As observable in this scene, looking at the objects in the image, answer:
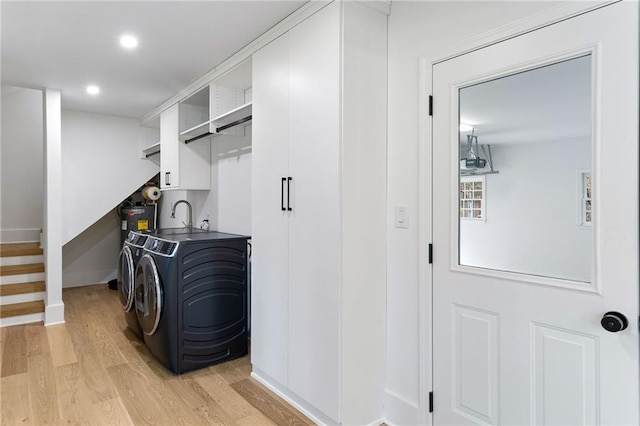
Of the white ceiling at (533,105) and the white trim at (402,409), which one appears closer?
the white ceiling at (533,105)

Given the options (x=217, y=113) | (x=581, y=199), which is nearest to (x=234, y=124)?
(x=217, y=113)

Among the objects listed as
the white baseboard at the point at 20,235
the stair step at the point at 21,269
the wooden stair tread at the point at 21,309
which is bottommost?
the wooden stair tread at the point at 21,309

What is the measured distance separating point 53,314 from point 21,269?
0.86 m

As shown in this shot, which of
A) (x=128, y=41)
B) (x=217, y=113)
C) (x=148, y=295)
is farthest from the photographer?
(x=217, y=113)

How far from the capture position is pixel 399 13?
82.9 inches

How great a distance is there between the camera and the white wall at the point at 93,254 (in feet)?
18.1

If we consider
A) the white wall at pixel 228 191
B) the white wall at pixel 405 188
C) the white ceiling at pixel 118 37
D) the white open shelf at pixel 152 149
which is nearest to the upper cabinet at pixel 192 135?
the white wall at pixel 228 191

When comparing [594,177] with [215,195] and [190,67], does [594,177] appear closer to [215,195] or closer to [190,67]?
[190,67]

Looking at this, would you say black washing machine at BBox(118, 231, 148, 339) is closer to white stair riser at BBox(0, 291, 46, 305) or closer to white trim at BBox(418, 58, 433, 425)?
white stair riser at BBox(0, 291, 46, 305)

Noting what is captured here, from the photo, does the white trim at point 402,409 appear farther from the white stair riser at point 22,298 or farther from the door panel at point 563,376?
the white stair riser at point 22,298

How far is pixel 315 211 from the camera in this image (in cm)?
213

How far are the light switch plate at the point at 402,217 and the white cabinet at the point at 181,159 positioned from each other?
255cm

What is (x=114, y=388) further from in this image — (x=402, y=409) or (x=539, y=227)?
(x=539, y=227)

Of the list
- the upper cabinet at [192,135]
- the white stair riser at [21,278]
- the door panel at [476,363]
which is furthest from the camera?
the white stair riser at [21,278]
